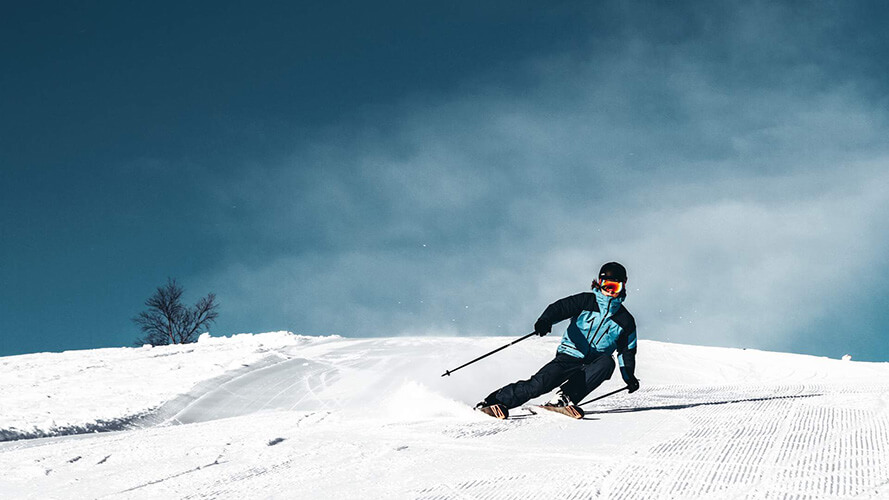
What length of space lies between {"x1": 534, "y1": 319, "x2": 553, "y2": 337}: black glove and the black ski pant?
41 centimetres

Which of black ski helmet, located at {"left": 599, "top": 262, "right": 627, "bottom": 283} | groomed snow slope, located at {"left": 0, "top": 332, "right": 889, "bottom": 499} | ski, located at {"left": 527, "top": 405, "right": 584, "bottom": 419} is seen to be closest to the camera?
groomed snow slope, located at {"left": 0, "top": 332, "right": 889, "bottom": 499}

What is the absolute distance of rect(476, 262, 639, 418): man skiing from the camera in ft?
18.2

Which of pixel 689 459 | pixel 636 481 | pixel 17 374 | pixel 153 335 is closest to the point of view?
pixel 636 481

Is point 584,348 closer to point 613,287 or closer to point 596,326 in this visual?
point 596,326

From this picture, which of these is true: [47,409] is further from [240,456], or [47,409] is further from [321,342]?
[321,342]

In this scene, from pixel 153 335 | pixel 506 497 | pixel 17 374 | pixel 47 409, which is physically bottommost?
pixel 506 497

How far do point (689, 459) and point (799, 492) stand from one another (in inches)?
29.0

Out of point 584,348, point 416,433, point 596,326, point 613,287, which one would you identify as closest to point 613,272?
point 613,287

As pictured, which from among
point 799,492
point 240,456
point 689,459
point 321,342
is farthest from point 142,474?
point 321,342

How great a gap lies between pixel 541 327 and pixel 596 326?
0.54 m

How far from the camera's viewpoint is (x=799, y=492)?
9.86ft

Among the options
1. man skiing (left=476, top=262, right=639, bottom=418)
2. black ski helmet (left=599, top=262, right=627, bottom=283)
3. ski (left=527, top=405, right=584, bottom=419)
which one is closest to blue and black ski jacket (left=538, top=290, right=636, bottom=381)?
man skiing (left=476, top=262, right=639, bottom=418)

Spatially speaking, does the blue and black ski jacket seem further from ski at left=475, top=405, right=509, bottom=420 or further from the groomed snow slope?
ski at left=475, top=405, right=509, bottom=420

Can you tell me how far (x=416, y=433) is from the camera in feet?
15.4
